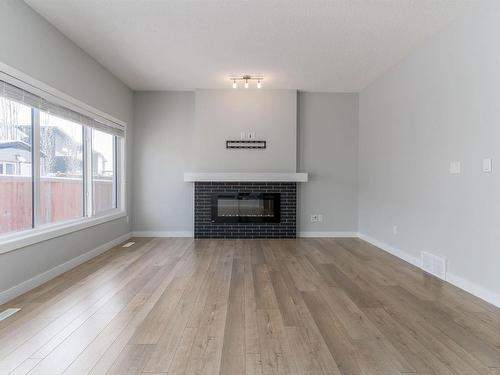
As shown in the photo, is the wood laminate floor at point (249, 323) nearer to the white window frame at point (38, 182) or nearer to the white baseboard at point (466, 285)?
the white baseboard at point (466, 285)

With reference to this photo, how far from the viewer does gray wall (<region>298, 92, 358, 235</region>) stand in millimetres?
5785

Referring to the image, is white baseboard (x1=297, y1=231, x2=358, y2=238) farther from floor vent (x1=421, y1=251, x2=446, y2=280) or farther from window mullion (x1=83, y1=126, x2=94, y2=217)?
window mullion (x1=83, y1=126, x2=94, y2=217)

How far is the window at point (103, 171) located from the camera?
14.6 feet

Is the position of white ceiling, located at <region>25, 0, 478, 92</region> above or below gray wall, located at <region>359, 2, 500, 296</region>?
above

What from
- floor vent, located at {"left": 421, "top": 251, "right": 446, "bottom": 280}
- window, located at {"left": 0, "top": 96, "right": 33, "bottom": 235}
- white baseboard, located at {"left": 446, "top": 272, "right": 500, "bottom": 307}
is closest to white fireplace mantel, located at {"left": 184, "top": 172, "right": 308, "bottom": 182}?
floor vent, located at {"left": 421, "top": 251, "right": 446, "bottom": 280}

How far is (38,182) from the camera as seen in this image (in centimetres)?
317

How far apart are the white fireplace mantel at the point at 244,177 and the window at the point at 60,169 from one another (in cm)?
176

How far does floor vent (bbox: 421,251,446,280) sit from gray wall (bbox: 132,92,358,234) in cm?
219

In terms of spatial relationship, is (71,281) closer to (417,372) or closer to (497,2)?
(417,372)

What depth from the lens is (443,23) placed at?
3215 mm

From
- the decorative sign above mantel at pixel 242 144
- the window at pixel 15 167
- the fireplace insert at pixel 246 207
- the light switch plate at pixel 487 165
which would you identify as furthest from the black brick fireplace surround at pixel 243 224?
the light switch plate at pixel 487 165

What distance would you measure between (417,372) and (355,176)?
175 inches

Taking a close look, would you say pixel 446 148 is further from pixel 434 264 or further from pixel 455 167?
pixel 434 264

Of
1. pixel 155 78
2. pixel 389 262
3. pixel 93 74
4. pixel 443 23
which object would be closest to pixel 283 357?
pixel 389 262
